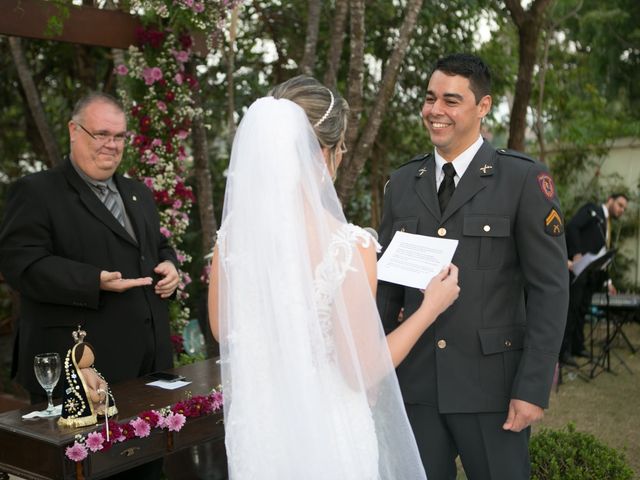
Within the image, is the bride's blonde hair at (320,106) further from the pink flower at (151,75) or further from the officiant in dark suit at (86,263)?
the pink flower at (151,75)

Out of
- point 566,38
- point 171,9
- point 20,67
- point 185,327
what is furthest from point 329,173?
point 566,38

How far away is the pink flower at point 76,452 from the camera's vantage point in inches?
105

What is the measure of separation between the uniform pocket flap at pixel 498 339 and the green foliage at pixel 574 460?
126cm

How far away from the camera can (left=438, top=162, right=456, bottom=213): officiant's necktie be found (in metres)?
2.84

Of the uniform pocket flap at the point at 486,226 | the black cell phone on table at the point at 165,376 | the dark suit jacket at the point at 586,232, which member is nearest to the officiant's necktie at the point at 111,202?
the black cell phone on table at the point at 165,376

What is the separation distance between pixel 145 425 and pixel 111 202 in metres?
1.29

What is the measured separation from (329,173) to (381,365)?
597 millimetres

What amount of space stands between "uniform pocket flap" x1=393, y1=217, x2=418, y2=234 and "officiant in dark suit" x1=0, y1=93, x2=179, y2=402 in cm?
120

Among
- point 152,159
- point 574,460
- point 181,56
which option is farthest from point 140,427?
point 181,56

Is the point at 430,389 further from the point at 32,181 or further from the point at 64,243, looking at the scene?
the point at 32,181

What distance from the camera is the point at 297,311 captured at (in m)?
2.11

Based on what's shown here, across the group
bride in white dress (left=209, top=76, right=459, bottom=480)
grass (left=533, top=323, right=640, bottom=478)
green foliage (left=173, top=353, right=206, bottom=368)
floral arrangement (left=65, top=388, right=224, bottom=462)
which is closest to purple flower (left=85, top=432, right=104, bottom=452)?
floral arrangement (left=65, top=388, right=224, bottom=462)

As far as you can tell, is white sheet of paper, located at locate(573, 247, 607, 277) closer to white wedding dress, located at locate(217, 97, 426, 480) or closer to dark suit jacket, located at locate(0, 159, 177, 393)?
dark suit jacket, located at locate(0, 159, 177, 393)

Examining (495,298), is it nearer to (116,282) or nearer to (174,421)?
(174,421)
